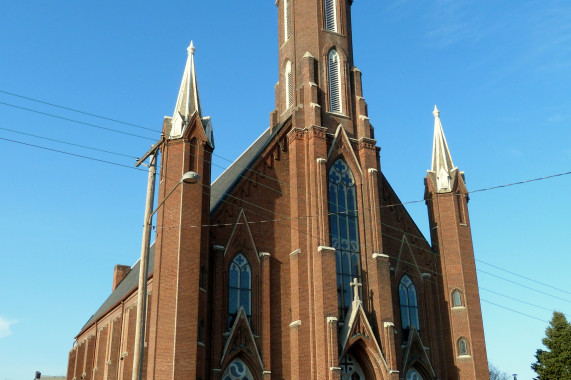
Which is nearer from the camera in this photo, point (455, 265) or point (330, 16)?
point (455, 265)

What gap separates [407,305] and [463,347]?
10.6 ft

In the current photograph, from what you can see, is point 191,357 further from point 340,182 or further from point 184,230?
point 340,182

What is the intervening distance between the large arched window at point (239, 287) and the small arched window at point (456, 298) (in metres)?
10.6

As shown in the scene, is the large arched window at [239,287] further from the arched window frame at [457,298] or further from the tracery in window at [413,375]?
the arched window frame at [457,298]

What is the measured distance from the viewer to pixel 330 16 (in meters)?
36.2

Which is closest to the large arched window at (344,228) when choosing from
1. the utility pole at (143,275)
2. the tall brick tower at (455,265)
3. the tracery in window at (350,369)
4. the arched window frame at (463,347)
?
the tracery in window at (350,369)

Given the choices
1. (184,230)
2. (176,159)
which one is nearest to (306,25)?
(176,159)

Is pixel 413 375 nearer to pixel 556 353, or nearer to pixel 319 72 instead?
pixel 556 353

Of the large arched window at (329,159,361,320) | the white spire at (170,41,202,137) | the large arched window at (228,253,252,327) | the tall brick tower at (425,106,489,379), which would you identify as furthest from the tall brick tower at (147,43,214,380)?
the tall brick tower at (425,106,489,379)

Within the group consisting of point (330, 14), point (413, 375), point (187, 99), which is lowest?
point (413, 375)

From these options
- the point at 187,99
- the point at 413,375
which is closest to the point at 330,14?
the point at 187,99

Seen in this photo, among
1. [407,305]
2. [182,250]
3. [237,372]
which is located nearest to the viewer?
[182,250]

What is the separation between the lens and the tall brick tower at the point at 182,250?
24391mm

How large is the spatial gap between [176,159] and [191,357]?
8.33 meters
